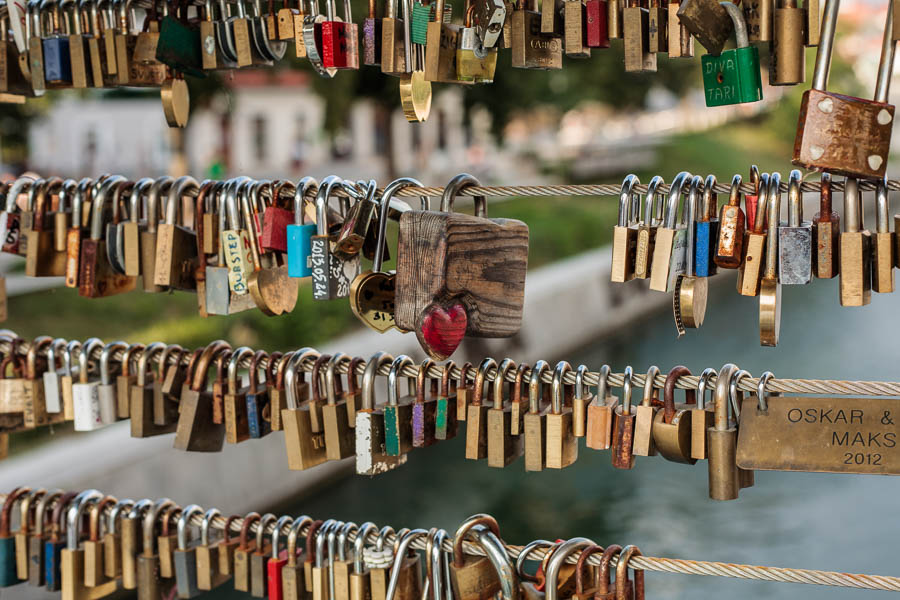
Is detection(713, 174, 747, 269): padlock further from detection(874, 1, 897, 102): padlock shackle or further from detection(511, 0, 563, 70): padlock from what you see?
detection(511, 0, 563, 70): padlock

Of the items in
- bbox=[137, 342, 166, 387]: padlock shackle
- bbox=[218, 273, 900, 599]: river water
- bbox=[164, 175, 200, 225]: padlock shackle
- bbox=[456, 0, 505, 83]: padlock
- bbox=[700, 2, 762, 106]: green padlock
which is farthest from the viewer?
bbox=[218, 273, 900, 599]: river water

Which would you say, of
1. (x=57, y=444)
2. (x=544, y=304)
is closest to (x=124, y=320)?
(x=57, y=444)

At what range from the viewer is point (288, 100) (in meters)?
31.3

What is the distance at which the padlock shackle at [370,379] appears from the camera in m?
1.98

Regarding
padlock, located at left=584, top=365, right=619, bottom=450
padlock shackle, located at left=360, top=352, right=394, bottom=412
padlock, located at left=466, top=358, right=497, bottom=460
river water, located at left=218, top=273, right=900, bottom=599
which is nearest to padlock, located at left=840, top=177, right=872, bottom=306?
padlock, located at left=584, top=365, right=619, bottom=450

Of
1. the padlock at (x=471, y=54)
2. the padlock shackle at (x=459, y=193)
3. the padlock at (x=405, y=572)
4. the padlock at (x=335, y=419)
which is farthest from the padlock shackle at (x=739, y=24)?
the padlock at (x=405, y=572)

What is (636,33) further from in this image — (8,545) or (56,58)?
(8,545)

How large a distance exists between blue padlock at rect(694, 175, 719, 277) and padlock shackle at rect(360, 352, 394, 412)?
65 centimetres

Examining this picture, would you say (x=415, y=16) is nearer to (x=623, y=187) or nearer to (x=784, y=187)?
(x=623, y=187)

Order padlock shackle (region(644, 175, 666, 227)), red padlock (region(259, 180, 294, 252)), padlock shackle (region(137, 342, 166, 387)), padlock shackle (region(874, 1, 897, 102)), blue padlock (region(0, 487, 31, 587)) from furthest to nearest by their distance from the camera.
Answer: blue padlock (region(0, 487, 31, 587)) → padlock shackle (region(137, 342, 166, 387)) → red padlock (region(259, 180, 294, 252)) → padlock shackle (region(644, 175, 666, 227)) → padlock shackle (region(874, 1, 897, 102))

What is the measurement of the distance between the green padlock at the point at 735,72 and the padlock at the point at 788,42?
31 millimetres

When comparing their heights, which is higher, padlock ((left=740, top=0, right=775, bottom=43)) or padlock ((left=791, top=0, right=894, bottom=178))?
padlock ((left=740, top=0, right=775, bottom=43))

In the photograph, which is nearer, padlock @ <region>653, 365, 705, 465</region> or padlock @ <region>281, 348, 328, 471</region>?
padlock @ <region>653, 365, 705, 465</region>

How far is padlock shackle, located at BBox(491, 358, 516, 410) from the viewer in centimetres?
193
